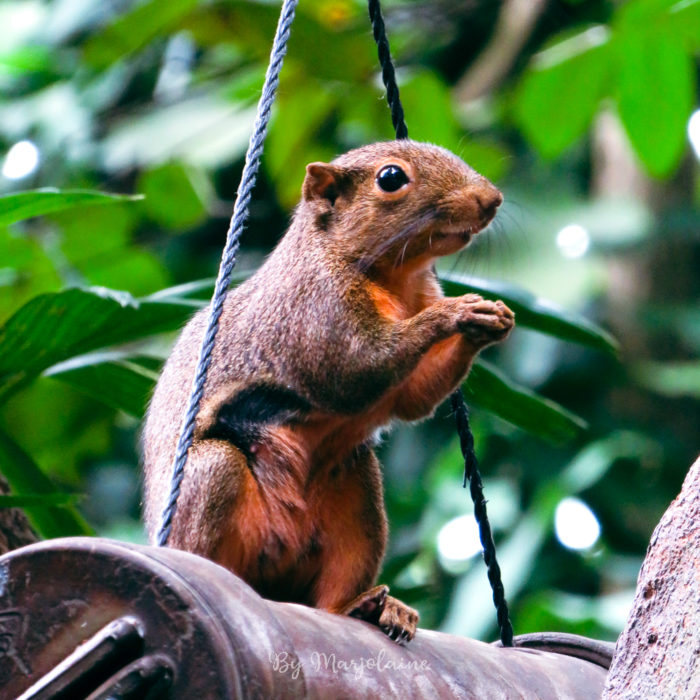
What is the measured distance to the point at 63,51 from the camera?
5172 millimetres

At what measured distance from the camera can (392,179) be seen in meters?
2.67

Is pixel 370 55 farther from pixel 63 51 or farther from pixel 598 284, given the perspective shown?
pixel 598 284

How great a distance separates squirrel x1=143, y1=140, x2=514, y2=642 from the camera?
231cm

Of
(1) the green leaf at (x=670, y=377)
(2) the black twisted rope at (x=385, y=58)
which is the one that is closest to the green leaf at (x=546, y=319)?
(2) the black twisted rope at (x=385, y=58)

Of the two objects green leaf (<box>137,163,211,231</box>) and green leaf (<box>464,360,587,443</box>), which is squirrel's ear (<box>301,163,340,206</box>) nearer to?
green leaf (<box>464,360,587,443</box>)

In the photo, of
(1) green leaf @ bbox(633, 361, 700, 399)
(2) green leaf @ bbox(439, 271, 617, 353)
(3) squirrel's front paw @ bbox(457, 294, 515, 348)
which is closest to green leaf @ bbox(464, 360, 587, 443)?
(2) green leaf @ bbox(439, 271, 617, 353)

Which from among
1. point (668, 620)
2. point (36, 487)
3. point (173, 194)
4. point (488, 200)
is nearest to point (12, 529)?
point (36, 487)

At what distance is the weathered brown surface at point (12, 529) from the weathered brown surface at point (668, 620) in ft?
4.31

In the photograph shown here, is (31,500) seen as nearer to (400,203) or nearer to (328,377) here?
(328,377)

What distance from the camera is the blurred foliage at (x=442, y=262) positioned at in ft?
9.42

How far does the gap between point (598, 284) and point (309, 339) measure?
3.73 m

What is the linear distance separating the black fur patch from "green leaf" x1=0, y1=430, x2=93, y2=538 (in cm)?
51

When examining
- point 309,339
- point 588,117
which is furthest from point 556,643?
point 588,117

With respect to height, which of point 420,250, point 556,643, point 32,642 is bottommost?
point 556,643
